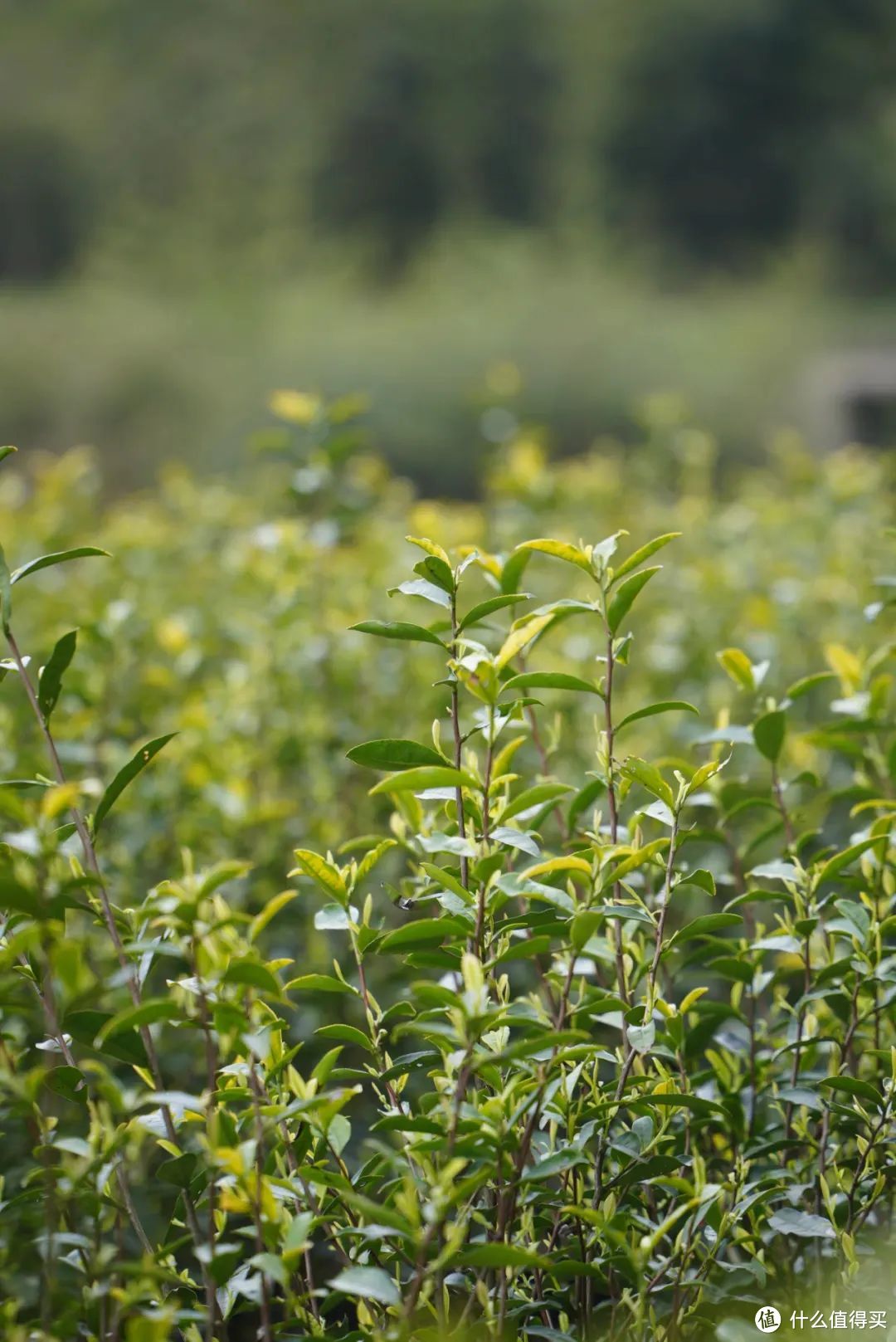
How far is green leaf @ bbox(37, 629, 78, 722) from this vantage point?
0.89 m

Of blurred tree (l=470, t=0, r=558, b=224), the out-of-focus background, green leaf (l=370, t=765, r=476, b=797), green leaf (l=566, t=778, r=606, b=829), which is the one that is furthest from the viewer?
blurred tree (l=470, t=0, r=558, b=224)

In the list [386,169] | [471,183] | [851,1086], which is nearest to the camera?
[851,1086]

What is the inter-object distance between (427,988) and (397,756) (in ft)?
0.67

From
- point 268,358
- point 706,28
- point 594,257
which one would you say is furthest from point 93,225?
point 706,28

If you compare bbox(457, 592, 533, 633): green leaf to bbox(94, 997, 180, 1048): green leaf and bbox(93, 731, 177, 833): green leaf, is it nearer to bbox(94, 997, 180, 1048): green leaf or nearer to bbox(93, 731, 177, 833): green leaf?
bbox(93, 731, 177, 833): green leaf

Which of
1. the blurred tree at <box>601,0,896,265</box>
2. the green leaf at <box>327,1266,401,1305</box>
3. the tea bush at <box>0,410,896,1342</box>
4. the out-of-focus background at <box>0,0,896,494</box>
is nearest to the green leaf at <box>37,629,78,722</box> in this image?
the tea bush at <box>0,410,896,1342</box>

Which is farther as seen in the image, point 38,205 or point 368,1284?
point 38,205

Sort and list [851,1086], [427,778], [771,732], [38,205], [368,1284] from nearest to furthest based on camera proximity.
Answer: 1. [368,1284]
2. [427,778]
3. [851,1086]
4. [771,732]
5. [38,205]

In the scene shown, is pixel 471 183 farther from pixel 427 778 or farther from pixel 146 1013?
pixel 146 1013

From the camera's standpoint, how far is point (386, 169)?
15.1 m

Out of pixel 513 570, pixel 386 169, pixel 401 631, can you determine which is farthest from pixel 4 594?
pixel 386 169

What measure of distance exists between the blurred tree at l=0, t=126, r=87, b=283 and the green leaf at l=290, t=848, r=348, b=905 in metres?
13.9

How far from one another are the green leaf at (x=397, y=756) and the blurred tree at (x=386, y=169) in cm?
1476

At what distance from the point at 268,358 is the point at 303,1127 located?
12.0 meters
